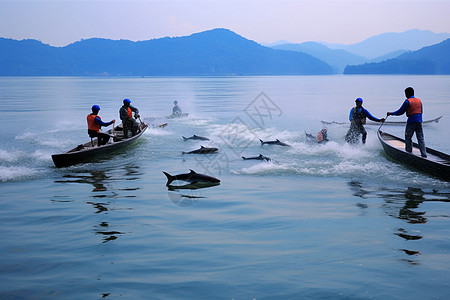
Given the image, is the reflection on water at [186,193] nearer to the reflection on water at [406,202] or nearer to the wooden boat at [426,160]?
the reflection on water at [406,202]

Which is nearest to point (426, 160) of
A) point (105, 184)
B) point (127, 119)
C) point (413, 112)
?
point (413, 112)

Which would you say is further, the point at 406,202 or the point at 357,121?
the point at 357,121

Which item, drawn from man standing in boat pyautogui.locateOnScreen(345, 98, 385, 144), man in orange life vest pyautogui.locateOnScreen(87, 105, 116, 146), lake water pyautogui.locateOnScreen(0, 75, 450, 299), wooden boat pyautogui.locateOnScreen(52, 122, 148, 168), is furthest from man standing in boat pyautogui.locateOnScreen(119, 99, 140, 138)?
man standing in boat pyautogui.locateOnScreen(345, 98, 385, 144)

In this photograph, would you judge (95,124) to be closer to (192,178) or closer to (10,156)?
(10,156)

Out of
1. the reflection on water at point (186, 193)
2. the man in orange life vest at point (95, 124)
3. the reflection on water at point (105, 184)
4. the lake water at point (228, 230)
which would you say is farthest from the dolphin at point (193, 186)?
the man in orange life vest at point (95, 124)

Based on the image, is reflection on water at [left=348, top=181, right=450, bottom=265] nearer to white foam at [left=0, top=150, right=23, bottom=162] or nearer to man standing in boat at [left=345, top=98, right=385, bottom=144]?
man standing in boat at [left=345, top=98, right=385, bottom=144]

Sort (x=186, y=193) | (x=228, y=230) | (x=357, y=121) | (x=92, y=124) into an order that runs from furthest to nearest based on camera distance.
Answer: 1. (x=357, y=121)
2. (x=92, y=124)
3. (x=186, y=193)
4. (x=228, y=230)

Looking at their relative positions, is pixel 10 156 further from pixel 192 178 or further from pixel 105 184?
pixel 192 178

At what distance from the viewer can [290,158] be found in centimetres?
1828

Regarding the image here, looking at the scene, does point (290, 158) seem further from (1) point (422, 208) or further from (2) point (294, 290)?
(2) point (294, 290)

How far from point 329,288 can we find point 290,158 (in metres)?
11.8

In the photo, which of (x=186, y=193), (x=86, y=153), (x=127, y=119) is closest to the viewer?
(x=186, y=193)

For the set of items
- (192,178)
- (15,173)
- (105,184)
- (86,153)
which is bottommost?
(105,184)

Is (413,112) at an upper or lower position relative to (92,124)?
upper
